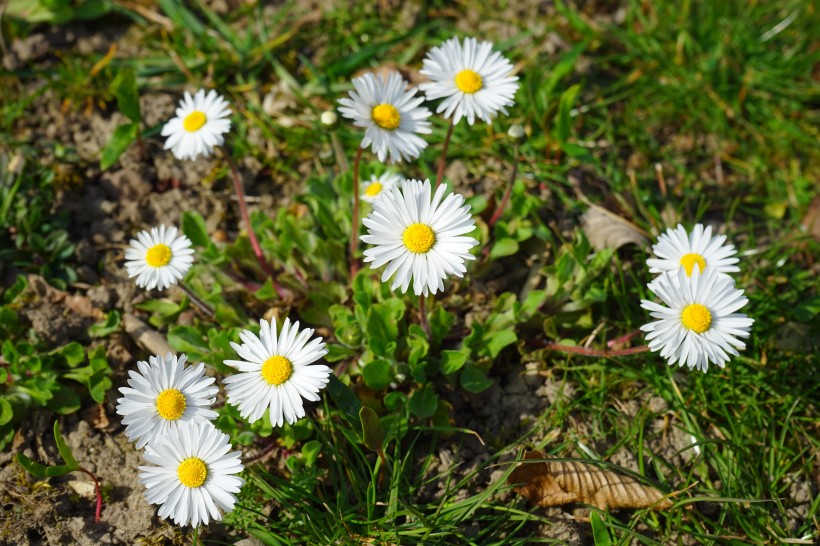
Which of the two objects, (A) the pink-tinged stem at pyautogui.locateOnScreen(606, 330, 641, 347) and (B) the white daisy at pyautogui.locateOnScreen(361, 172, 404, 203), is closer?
(A) the pink-tinged stem at pyautogui.locateOnScreen(606, 330, 641, 347)

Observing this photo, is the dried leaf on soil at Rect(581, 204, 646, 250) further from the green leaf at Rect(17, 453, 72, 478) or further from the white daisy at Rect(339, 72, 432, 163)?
the green leaf at Rect(17, 453, 72, 478)

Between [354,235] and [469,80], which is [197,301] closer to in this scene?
[354,235]

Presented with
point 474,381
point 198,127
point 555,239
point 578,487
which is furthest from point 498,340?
point 198,127

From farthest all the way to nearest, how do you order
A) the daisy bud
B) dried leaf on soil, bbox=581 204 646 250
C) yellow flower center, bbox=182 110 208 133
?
dried leaf on soil, bbox=581 204 646 250 → yellow flower center, bbox=182 110 208 133 → the daisy bud

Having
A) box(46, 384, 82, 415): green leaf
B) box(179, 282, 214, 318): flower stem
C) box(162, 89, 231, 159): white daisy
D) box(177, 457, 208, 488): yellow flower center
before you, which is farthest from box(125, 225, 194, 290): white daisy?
box(177, 457, 208, 488): yellow flower center

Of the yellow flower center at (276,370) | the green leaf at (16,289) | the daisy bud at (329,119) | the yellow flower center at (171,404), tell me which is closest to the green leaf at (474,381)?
the yellow flower center at (276,370)
